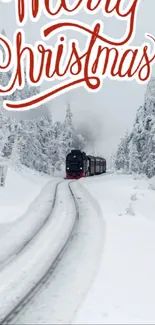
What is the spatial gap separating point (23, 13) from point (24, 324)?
12797mm

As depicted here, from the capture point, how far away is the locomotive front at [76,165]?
1695 inches

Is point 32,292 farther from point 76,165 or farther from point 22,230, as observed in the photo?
point 76,165

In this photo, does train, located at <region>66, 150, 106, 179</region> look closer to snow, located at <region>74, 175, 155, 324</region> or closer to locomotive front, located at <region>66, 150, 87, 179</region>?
locomotive front, located at <region>66, 150, 87, 179</region>

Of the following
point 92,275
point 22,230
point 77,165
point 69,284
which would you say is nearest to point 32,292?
point 69,284

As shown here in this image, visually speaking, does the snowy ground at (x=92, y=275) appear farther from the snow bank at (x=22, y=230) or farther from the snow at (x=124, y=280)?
the snow bank at (x=22, y=230)

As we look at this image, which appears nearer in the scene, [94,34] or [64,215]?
[64,215]

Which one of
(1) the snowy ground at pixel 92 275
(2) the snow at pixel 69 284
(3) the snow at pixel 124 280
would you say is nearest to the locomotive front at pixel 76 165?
(1) the snowy ground at pixel 92 275

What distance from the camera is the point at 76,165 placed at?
43.2 metres

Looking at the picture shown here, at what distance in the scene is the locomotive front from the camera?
141 ft

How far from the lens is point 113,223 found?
11305mm

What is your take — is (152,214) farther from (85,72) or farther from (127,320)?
(127,320)

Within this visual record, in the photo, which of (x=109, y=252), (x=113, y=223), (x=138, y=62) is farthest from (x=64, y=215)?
(x=138, y=62)

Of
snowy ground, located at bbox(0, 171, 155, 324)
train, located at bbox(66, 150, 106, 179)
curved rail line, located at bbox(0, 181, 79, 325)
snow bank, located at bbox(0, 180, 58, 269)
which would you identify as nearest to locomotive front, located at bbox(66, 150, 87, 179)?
train, located at bbox(66, 150, 106, 179)

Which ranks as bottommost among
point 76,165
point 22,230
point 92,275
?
point 76,165
